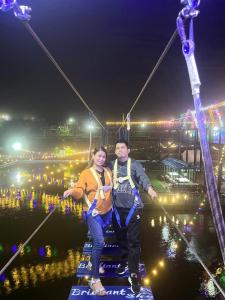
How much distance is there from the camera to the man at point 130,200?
16.8 feet

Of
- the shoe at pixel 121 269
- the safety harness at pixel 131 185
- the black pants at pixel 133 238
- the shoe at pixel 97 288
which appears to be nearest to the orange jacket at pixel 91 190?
the safety harness at pixel 131 185

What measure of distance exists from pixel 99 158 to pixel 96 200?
695mm

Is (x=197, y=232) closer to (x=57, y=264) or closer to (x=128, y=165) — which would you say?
(x=57, y=264)

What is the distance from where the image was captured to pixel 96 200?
5086mm

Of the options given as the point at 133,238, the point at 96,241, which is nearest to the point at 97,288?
the point at 96,241

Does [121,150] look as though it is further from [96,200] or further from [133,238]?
[133,238]

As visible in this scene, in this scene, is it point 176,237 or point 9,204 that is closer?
point 176,237

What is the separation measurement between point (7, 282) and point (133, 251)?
371 cm

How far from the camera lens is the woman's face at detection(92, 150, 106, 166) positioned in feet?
17.1

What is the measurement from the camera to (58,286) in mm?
7059

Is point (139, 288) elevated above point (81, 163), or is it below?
below

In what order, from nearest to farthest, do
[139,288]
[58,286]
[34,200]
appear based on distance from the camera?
[139,288] → [58,286] → [34,200]

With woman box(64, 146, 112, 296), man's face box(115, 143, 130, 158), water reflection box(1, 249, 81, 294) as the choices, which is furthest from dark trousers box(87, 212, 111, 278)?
water reflection box(1, 249, 81, 294)

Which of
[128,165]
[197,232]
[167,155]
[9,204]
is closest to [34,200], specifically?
[9,204]
